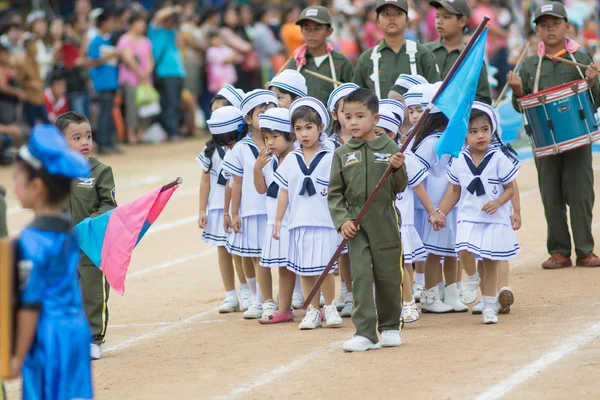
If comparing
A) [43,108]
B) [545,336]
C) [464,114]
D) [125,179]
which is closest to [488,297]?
[545,336]

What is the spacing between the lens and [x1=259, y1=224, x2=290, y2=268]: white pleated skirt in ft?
30.6

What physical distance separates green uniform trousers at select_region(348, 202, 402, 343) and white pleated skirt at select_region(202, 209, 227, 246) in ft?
7.48

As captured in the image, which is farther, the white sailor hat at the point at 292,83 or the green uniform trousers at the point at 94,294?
the white sailor hat at the point at 292,83

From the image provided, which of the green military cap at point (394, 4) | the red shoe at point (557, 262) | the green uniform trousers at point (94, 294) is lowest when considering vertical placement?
the red shoe at point (557, 262)

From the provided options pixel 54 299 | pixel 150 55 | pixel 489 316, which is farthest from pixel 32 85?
pixel 54 299

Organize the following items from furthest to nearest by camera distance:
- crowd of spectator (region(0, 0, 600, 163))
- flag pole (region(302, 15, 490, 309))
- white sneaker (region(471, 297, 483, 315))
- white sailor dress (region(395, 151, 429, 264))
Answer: crowd of spectator (region(0, 0, 600, 163))
white sneaker (region(471, 297, 483, 315))
white sailor dress (region(395, 151, 429, 264))
flag pole (region(302, 15, 490, 309))

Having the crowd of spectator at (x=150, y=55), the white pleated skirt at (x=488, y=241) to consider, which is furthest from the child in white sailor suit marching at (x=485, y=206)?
the crowd of spectator at (x=150, y=55)

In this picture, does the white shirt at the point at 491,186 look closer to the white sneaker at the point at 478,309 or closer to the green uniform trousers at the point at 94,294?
the white sneaker at the point at 478,309

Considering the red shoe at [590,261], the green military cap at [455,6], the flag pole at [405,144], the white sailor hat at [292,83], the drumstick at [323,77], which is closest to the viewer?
the flag pole at [405,144]

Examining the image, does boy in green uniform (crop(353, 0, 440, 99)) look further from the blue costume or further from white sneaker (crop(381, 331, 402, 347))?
the blue costume

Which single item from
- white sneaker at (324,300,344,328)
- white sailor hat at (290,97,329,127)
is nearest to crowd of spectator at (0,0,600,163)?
white sailor hat at (290,97,329,127)

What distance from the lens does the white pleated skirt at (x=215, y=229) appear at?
33.4 ft

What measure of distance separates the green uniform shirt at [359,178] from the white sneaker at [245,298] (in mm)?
2299

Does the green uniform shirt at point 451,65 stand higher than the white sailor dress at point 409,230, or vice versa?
the green uniform shirt at point 451,65
